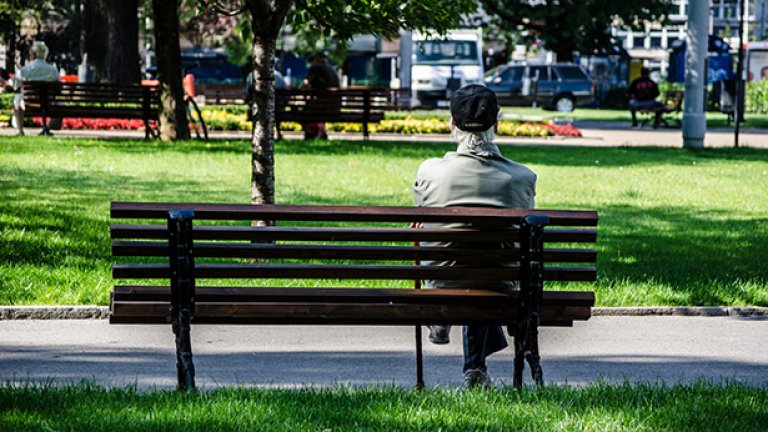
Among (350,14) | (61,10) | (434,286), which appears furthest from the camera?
(61,10)

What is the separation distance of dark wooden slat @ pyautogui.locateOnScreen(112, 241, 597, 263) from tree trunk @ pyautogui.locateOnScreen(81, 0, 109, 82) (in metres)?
27.5

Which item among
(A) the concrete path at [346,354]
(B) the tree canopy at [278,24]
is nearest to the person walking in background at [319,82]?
(B) the tree canopy at [278,24]

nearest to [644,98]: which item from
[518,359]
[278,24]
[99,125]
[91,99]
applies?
[99,125]

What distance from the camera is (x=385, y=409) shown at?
536 centimetres

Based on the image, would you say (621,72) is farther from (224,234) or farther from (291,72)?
(224,234)

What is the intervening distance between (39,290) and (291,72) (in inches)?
2220

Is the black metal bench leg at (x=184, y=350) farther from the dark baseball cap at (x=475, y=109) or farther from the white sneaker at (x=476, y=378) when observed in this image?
the dark baseball cap at (x=475, y=109)

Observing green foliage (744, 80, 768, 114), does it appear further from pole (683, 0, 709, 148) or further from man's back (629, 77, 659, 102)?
pole (683, 0, 709, 148)

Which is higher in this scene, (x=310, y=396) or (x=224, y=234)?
(x=224, y=234)

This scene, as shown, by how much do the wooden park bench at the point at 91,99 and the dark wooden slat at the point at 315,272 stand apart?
1816 centimetres

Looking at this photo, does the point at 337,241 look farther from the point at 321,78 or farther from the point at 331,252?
the point at 321,78

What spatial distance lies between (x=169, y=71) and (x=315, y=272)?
18.1 m

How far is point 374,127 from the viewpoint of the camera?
2900cm

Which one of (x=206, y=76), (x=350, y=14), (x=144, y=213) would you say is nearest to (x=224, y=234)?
(x=144, y=213)
